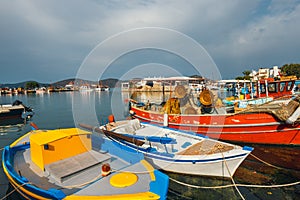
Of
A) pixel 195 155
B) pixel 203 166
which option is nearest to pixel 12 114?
pixel 195 155

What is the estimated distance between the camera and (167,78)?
1309 cm

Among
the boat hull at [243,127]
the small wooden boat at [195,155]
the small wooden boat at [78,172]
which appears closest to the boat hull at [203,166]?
the small wooden boat at [195,155]

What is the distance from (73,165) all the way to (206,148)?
201 inches

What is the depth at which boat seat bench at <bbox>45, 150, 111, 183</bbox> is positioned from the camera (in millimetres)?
4789

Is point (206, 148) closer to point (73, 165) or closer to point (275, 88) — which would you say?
point (73, 165)

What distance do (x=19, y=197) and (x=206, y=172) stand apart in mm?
6957

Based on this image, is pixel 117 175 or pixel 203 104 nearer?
pixel 117 175

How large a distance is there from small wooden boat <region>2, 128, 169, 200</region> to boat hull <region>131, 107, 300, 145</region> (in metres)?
7.05

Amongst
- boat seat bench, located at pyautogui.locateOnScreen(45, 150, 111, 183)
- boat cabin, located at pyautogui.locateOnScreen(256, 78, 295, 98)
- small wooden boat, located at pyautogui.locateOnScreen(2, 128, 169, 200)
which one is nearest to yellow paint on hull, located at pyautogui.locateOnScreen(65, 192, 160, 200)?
small wooden boat, located at pyautogui.locateOnScreen(2, 128, 169, 200)

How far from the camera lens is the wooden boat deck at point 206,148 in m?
6.74

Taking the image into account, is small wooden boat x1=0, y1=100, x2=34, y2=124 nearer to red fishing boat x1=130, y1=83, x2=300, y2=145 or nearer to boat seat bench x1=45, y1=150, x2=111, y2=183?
red fishing boat x1=130, y1=83, x2=300, y2=145

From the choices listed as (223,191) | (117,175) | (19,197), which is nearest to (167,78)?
(223,191)

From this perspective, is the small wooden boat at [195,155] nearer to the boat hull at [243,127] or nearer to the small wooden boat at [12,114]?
the boat hull at [243,127]

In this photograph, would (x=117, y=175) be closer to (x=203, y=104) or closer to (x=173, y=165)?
(x=173, y=165)
